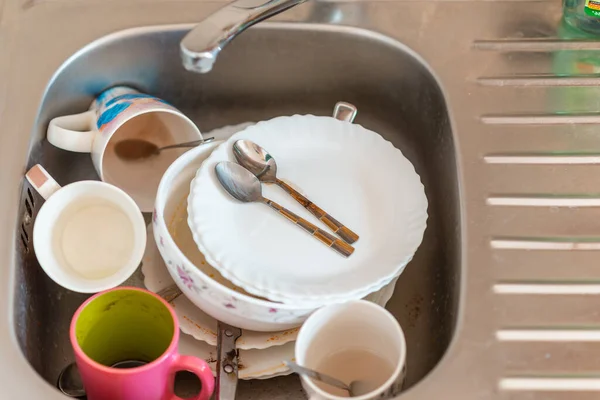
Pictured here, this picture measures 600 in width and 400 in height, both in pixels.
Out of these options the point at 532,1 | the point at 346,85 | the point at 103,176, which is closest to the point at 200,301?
the point at 103,176

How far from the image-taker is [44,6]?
0.74 m

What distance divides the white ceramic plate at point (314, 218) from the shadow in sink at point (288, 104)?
0.06 metres

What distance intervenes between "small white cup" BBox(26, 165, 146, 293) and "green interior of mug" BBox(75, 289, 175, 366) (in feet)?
0.17

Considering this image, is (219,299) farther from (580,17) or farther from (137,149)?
(580,17)

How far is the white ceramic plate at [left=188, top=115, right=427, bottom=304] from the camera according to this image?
594 millimetres

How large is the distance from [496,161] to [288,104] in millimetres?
247

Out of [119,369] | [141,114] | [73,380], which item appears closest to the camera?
[119,369]

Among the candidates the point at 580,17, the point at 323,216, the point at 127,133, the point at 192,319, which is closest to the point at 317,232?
the point at 323,216

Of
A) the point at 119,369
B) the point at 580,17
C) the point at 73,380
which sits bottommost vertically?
the point at 73,380

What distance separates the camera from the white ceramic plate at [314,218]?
23.4 inches

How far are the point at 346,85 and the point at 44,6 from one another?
12.9 inches

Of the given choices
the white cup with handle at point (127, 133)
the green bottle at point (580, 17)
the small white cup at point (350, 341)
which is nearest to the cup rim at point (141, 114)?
the white cup with handle at point (127, 133)

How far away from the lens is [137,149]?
0.74 metres

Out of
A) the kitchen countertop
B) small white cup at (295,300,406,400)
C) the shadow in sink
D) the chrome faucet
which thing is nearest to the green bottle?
the kitchen countertop
